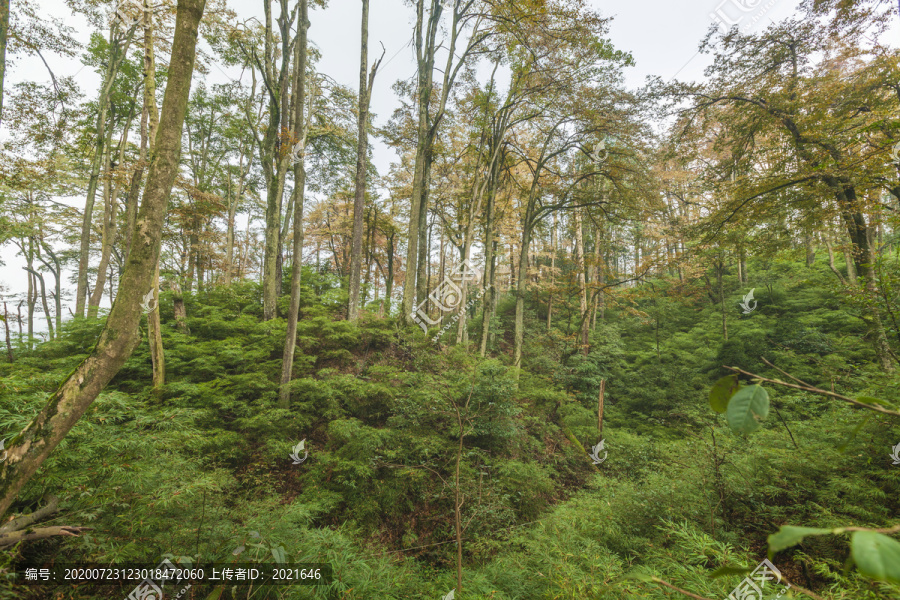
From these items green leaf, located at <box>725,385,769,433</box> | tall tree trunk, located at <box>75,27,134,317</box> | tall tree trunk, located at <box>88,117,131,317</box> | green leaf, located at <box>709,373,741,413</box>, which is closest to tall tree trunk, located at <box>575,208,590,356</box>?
green leaf, located at <box>709,373,741,413</box>

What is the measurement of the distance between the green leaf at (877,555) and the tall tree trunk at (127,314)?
149 inches

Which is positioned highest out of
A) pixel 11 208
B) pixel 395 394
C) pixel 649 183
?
pixel 11 208

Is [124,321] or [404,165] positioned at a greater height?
[404,165]

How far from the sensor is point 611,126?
28.1ft

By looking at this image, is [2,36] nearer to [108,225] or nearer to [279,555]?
[108,225]

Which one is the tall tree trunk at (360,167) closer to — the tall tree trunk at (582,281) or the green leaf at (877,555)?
the tall tree trunk at (582,281)

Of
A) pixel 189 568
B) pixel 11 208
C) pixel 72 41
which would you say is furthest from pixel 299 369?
pixel 11 208

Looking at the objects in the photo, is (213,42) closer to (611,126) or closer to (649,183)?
(611,126)

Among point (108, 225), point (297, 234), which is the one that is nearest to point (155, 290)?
point (297, 234)

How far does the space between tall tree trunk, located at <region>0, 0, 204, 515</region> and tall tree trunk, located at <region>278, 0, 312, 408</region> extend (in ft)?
10.9

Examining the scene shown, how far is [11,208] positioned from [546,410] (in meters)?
20.2

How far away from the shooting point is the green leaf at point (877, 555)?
66 centimetres

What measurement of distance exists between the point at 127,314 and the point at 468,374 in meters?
5.00

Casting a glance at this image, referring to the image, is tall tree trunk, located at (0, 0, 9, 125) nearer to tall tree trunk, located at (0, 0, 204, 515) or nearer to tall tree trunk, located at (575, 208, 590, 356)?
tall tree trunk, located at (0, 0, 204, 515)
